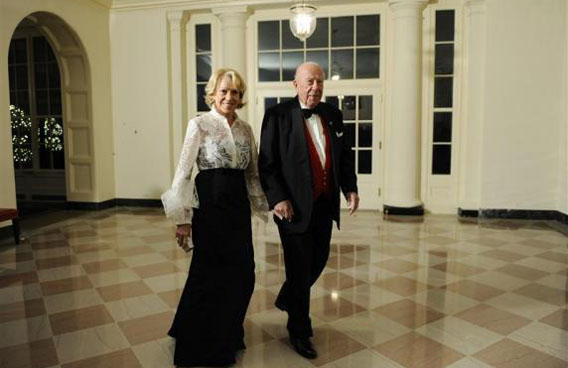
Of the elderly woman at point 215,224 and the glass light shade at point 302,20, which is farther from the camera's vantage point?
the glass light shade at point 302,20

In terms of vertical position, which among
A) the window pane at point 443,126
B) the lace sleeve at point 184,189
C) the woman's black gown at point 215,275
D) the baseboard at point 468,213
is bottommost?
the baseboard at point 468,213

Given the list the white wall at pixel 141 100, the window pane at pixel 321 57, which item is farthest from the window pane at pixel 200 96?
the window pane at pixel 321 57

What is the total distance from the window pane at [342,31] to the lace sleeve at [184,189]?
5624 millimetres

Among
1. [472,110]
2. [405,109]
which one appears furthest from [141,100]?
[472,110]

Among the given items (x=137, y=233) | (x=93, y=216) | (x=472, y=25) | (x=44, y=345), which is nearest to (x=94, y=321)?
(x=44, y=345)

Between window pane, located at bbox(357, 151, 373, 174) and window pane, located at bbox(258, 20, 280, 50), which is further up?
window pane, located at bbox(258, 20, 280, 50)

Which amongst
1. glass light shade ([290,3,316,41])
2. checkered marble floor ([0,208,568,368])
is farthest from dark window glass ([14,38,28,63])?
glass light shade ([290,3,316,41])

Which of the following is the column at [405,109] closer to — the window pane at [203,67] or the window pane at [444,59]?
the window pane at [444,59]

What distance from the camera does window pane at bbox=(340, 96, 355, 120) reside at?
7562 mm

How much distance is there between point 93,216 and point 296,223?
18.2ft

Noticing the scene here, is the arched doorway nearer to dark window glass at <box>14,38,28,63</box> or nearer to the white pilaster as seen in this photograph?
dark window glass at <box>14,38,28,63</box>

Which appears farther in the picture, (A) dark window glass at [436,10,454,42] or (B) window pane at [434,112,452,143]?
(B) window pane at [434,112,452,143]

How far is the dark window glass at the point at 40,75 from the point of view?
8.48 meters

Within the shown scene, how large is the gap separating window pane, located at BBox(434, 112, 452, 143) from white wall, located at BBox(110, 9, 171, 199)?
14.4ft
